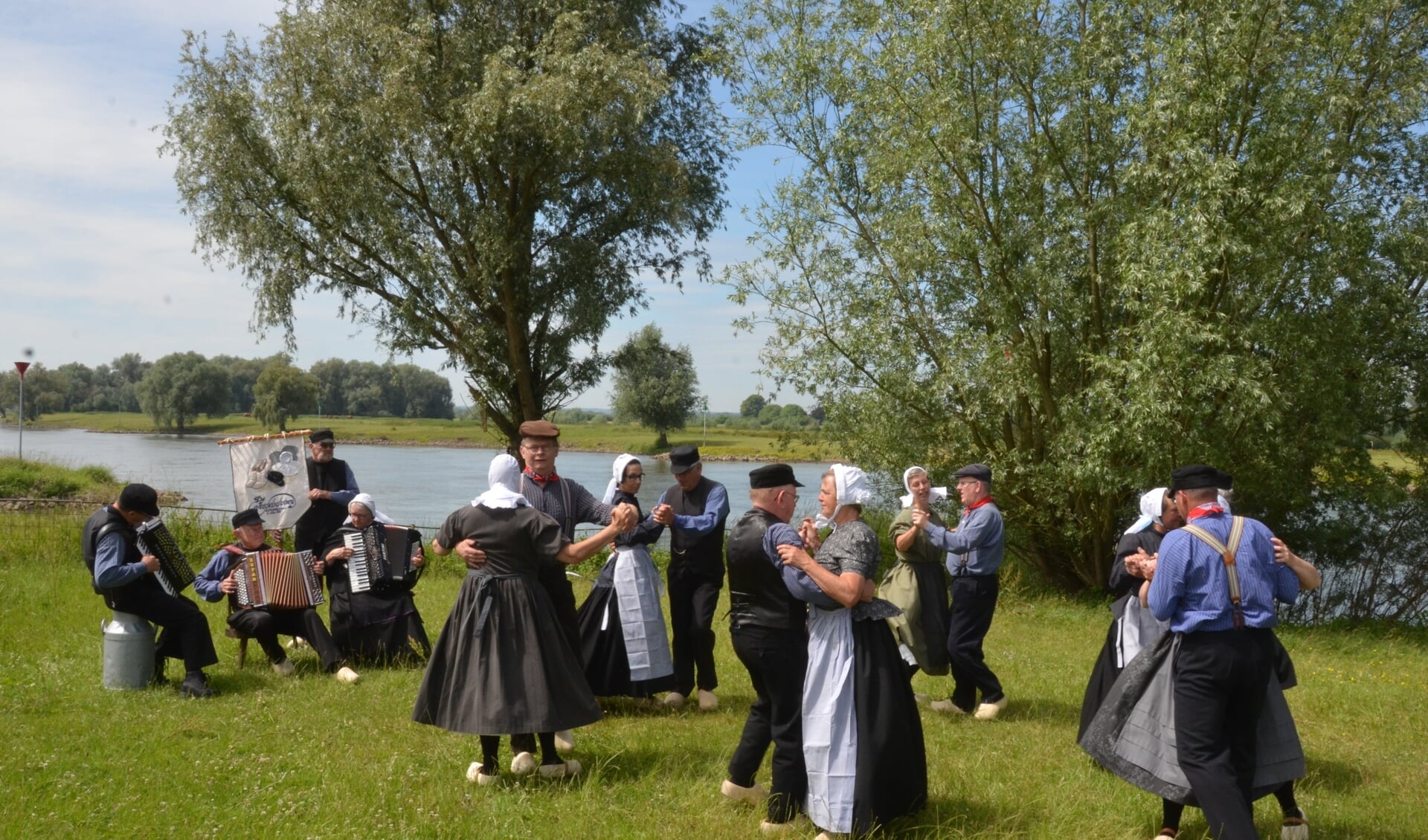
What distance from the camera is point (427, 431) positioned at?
232 feet

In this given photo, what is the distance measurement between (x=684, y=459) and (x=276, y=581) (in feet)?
12.2

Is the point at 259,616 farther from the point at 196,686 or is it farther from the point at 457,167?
the point at 457,167

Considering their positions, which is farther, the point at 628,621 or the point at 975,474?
the point at 628,621

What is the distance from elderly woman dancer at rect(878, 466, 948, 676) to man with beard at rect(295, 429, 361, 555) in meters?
5.14

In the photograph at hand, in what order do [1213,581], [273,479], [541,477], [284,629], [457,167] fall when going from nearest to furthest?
[1213,581] < [541,477] < [284,629] < [273,479] < [457,167]

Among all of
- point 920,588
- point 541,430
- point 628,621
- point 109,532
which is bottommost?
point 628,621

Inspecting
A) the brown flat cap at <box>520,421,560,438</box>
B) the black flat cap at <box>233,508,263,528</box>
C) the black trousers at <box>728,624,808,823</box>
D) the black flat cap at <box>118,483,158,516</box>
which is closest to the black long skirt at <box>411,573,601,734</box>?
the brown flat cap at <box>520,421,560,438</box>

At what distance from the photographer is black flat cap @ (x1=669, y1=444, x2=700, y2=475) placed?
25.1 feet

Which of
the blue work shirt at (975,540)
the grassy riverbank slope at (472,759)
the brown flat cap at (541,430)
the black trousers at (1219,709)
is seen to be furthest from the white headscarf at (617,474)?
the black trousers at (1219,709)

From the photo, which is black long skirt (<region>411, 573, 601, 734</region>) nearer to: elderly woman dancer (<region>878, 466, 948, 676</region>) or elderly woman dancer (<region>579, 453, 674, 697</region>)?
elderly woman dancer (<region>579, 453, 674, 697</region>)

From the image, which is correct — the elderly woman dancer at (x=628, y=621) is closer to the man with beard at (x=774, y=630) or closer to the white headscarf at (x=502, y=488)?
the white headscarf at (x=502, y=488)

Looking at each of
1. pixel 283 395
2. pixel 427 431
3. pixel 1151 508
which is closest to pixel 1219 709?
pixel 1151 508

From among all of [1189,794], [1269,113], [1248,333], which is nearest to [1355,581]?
[1248,333]

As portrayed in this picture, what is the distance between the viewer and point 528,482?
22.6ft
